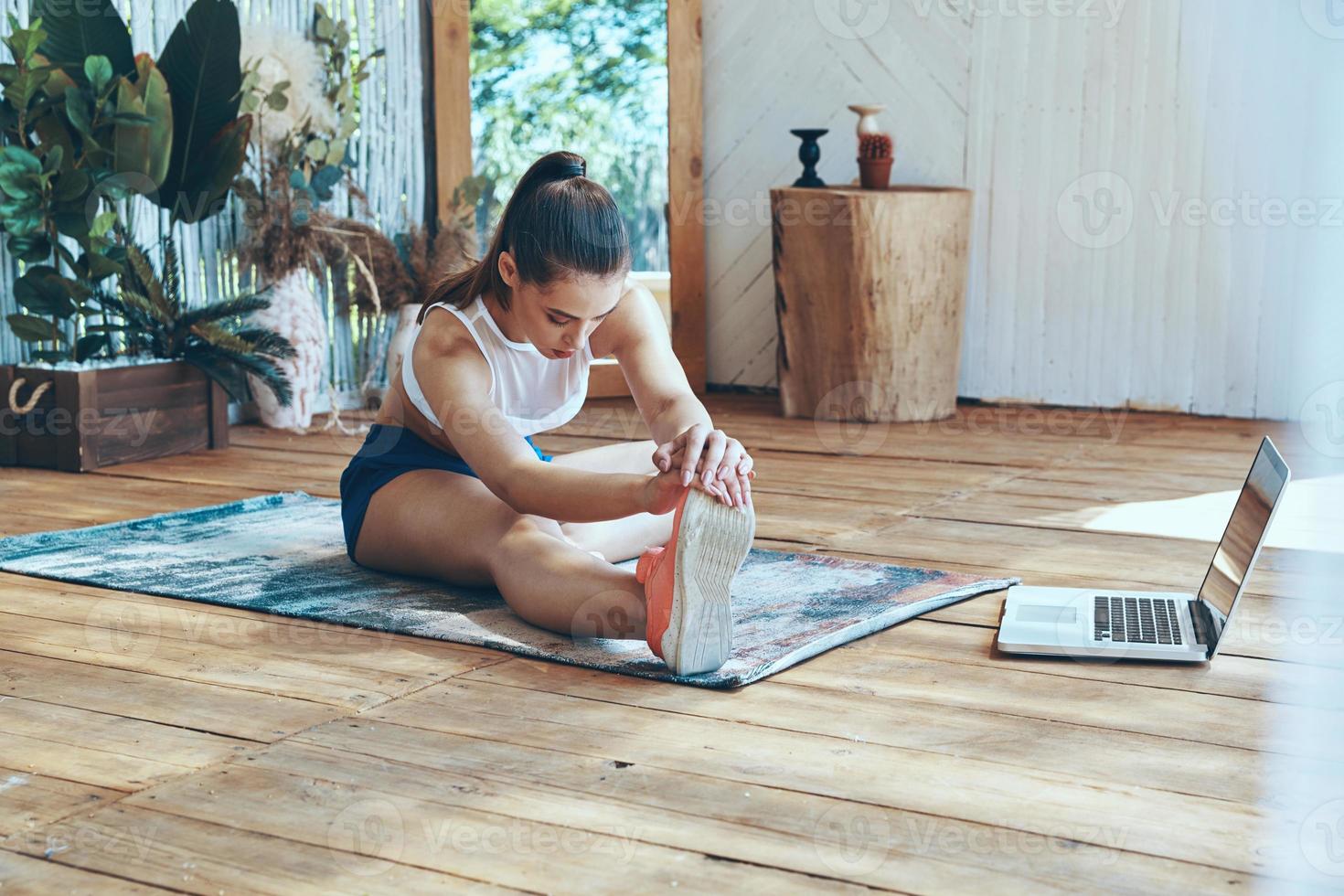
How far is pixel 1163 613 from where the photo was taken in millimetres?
2102

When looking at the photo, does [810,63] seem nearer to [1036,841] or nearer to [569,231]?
A: [569,231]

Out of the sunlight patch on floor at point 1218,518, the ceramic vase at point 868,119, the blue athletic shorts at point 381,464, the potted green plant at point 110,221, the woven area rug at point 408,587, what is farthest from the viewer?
the ceramic vase at point 868,119

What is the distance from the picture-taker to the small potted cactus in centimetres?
416

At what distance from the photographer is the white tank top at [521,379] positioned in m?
2.17

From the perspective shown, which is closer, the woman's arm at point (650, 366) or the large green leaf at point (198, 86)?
the woman's arm at point (650, 366)

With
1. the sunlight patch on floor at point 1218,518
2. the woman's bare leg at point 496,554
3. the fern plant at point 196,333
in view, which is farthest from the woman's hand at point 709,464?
the fern plant at point 196,333

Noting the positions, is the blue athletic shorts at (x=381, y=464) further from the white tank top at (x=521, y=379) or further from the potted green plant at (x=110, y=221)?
the potted green plant at (x=110, y=221)

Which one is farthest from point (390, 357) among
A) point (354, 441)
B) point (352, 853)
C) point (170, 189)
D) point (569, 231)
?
point (352, 853)

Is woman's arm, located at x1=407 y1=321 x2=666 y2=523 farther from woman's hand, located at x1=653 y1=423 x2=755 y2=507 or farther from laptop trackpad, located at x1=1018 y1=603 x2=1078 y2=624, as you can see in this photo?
laptop trackpad, located at x1=1018 y1=603 x2=1078 y2=624

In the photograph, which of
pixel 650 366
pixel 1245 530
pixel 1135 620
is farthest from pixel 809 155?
pixel 1245 530

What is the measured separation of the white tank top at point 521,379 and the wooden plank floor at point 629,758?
0.40 m

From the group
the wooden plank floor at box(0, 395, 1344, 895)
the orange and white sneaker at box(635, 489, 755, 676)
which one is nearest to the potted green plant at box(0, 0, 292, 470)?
the wooden plank floor at box(0, 395, 1344, 895)

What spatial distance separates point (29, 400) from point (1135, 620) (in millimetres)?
2604

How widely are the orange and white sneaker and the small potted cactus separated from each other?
2539 mm
